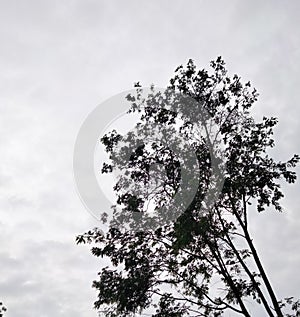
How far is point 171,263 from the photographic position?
55.1 ft

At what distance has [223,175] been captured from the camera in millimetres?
15844

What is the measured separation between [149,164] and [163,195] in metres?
1.54

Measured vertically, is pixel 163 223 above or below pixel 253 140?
below

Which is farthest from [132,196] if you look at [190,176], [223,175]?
[223,175]

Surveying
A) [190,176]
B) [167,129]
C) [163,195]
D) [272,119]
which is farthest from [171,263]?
[272,119]

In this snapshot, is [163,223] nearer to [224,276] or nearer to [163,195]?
[163,195]

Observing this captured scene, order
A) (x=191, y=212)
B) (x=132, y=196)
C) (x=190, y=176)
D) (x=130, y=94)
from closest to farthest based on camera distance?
(x=191, y=212) → (x=190, y=176) → (x=132, y=196) → (x=130, y=94)

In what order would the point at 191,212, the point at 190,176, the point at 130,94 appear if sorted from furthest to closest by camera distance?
the point at 130,94
the point at 190,176
the point at 191,212

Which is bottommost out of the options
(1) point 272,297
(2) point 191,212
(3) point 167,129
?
(1) point 272,297

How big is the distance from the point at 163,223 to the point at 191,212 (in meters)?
2.27

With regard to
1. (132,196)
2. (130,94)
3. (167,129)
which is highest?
(130,94)

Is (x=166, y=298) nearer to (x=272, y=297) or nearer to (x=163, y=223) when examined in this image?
(x=163, y=223)

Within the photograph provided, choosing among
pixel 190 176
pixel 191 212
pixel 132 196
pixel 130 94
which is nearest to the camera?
pixel 191 212

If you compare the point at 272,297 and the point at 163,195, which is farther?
the point at 163,195
